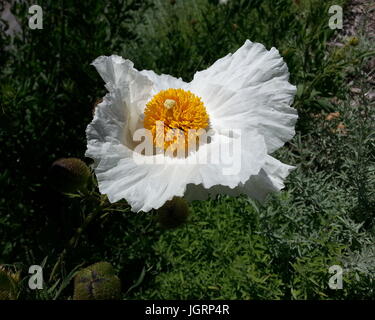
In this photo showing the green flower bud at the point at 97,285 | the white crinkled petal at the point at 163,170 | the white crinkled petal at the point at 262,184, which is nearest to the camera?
the white crinkled petal at the point at 163,170

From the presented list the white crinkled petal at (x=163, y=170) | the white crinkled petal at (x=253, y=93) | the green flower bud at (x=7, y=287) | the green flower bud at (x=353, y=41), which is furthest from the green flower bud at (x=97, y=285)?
the green flower bud at (x=353, y=41)

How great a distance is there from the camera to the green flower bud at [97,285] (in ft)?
4.29

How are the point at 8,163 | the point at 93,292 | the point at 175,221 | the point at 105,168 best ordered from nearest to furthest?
the point at 105,168 → the point at 93,292 → the point at 175,221 → the point at 8,163

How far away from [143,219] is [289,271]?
0.64 metres

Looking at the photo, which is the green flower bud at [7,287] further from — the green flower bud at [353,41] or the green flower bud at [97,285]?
the green flower bud at [353,41]

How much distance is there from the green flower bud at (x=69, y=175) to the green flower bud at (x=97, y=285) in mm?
230

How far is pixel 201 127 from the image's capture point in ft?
4.22

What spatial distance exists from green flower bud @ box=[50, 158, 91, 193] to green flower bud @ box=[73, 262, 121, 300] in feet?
0.75

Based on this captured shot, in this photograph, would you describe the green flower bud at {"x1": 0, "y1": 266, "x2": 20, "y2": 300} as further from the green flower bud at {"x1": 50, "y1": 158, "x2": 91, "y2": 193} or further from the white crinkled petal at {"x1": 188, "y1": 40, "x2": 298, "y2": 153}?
the white crinkled petal at {"x1": 188, "y1": 40, "x2": 298, "y2": 153}

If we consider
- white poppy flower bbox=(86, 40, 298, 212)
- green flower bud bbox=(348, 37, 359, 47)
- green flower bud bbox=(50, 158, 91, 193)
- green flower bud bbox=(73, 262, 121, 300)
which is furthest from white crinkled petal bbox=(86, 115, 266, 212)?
green flower bud bbox=(348, 37, 359, 47)

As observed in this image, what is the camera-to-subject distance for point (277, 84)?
1315 millimetres

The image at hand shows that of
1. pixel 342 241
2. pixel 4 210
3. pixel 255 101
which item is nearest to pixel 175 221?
pixel 255 101

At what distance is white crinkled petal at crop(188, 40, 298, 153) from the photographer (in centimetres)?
127

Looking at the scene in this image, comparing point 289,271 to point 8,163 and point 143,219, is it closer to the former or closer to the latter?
point 143,219
